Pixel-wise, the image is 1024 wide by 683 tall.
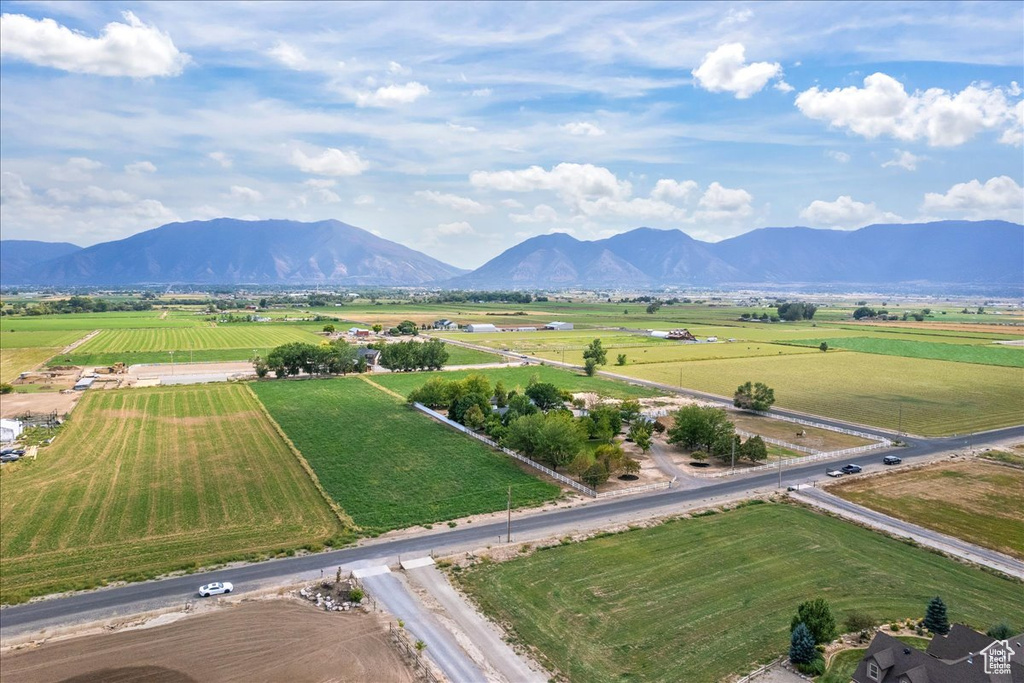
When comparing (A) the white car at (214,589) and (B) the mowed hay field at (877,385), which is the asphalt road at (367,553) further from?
(B) the mowed hay field at (877,385)

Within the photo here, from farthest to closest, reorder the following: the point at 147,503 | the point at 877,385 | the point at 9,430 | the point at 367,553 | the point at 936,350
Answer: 1. the point at 936,350
2. the point at 877,385
3. the point at 9,430
4. the point at 147,503
5. the point at 367,553

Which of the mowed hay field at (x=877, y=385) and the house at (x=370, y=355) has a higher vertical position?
the house at (x=370, y=355)

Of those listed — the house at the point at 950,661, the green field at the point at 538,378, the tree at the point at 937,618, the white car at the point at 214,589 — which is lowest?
the white car at the point at 214,589

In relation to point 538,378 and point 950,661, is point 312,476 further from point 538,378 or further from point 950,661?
point 538,378

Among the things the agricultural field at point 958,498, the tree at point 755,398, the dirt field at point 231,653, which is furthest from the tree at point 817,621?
the tree at point 755,398

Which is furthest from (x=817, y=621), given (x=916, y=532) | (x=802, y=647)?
(x=916, y=532)

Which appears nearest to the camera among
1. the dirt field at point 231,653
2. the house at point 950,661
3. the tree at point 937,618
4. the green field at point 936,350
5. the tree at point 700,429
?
the house at point 950,661

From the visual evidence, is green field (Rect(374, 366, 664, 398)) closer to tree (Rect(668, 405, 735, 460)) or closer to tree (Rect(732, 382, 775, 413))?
tree (Rect(732, 382, 775, 413))
